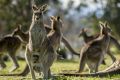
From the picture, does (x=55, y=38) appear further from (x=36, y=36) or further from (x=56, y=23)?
(x=36, y=36)

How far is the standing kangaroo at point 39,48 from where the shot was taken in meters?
10.5

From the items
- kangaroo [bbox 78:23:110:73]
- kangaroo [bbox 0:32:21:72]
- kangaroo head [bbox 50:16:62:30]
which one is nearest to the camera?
kangaroo [bbox 78:23:110:73]

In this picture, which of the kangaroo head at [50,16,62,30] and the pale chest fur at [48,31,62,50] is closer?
the pale chest fur at [48,31,62,50]

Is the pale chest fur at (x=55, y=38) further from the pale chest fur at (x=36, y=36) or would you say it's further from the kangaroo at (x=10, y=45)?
the kangaroo at (x=10, y=45)

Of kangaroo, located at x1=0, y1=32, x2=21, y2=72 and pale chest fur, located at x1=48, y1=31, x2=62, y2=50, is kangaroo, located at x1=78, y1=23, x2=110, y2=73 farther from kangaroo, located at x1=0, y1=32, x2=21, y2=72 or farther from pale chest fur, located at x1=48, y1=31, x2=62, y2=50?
kangaroo, located at x1=0, y1=32, x2=21, y2=72

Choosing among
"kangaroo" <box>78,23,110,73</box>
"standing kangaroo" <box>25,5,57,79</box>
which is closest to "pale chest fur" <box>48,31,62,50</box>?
"kangaroo" <box>78,23,110,73</box>

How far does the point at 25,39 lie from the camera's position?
1819cm

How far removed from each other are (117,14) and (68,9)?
15382 millimetres

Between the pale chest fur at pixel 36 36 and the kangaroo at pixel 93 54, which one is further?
the kangaroo at pixel 93 54

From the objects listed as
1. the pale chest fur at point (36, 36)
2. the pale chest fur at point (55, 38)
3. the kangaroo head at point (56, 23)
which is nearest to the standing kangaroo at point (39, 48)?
the pale chest fur at point (36, 36)

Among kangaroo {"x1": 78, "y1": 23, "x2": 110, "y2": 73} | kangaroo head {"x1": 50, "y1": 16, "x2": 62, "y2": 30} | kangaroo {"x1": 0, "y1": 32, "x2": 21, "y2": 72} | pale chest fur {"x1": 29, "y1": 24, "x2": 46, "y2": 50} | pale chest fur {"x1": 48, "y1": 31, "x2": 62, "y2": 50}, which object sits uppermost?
pale chest fur {"x1": 29, "y1": 24, "x2": 46, "y2": 50}

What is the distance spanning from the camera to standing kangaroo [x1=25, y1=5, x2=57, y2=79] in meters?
10.5

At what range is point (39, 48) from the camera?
34.7ft

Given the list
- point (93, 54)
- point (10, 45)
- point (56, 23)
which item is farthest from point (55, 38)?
point (10, 45)
